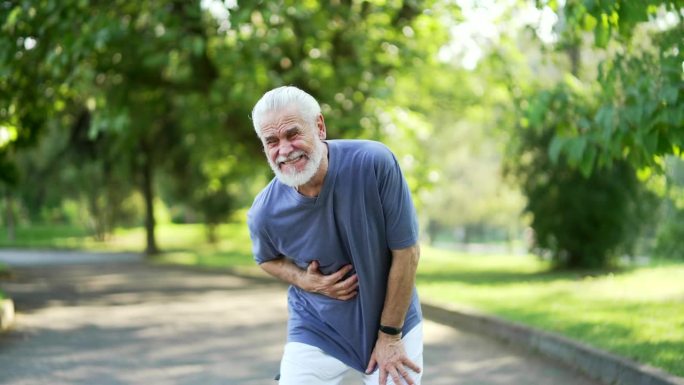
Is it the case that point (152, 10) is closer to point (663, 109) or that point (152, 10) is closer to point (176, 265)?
point (663, 109)

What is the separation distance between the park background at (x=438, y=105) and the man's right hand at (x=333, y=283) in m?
3.75

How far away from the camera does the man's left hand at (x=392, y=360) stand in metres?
3.83

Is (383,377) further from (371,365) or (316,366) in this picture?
(316,366)

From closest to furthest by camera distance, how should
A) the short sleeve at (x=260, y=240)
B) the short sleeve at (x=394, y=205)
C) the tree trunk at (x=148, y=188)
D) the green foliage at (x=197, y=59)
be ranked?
the short sleeve at (x=394, y=205) < the short sleeve at (x=260, y=240) < the green foliage at (x=197, y=59) < the tree trunk at (x=148, y=188)

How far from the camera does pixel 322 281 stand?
155 inches

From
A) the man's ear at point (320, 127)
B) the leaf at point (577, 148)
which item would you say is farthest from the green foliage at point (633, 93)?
the man's ear at point (320, 127)

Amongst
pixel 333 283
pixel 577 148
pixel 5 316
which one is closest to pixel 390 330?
pixel 333 283

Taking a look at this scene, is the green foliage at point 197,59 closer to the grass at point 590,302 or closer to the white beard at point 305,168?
the grass at point 590,302

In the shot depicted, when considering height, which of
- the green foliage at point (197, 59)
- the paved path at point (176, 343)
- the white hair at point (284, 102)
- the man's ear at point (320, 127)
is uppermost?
the green foliage at point (197, 59)

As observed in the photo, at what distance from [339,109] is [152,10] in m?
4.65

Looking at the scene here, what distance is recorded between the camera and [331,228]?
12.6 ft

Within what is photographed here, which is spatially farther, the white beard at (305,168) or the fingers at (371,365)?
the fingers at (371,365)

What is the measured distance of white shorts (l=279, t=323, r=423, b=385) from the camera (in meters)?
3.84

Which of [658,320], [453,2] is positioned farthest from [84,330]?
[453,2]
